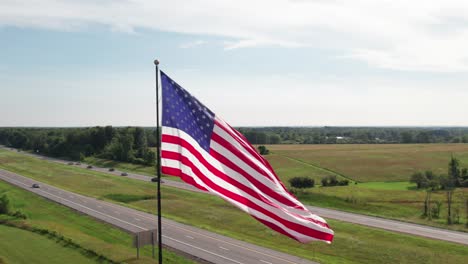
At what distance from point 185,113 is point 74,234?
3121 centimetres

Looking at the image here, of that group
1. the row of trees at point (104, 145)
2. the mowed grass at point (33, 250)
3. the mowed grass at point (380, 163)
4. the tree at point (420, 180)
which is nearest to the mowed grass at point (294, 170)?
the mowed grass at point (380, 163)

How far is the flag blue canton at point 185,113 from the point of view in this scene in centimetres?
1360

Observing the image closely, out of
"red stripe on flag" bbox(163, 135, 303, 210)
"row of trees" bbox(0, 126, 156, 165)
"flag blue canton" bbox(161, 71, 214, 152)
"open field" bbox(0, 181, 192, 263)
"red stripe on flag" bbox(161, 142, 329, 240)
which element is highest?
"flag blue canton" bbox(161, 71, 214, 152)

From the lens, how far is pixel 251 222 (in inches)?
1924

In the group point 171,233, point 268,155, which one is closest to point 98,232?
point 171,233

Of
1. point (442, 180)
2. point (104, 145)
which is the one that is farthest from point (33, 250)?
point (104, 145)

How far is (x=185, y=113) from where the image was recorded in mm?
13859

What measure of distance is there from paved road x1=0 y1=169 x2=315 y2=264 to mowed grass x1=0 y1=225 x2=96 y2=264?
8243 mm

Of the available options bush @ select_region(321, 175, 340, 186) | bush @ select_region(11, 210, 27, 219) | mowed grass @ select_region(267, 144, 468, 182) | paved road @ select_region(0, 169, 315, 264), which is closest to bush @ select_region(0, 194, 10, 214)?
bush @ select_region(11, 210, 27, 219)

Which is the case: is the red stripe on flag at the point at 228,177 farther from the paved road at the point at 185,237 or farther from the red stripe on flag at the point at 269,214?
the paved road at the point at 185,237

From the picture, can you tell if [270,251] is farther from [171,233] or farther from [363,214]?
[363,214]

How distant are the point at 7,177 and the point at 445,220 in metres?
83.2

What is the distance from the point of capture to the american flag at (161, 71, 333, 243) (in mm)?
13406

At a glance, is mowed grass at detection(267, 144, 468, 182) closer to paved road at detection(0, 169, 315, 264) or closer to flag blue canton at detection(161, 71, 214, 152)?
paved road at detection(0, 169, 315, 264)
